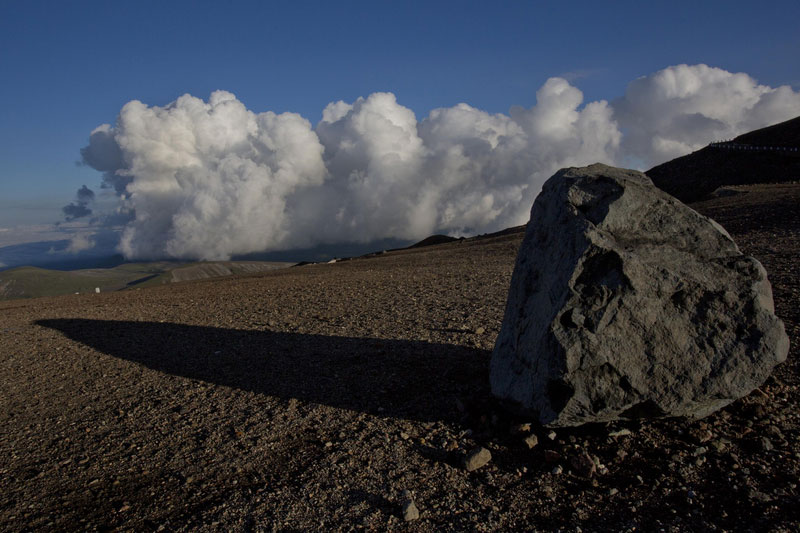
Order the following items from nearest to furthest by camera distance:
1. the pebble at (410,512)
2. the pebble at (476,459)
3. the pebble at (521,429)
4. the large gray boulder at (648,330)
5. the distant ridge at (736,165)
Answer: the pebble at (410,512) < the large gray boulder at (648,330) < the pebble at (476,459) < the pebble at (521,429) < the distant ridge at (736,165)

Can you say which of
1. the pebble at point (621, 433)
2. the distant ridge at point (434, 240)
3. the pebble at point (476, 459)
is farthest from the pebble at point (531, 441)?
the distant ridge at point (434, 240)

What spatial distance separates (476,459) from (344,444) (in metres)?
1.65

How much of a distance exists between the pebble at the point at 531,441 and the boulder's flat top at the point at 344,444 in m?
0.06

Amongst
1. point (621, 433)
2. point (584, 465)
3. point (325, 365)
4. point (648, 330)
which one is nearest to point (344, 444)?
point (584, 465)

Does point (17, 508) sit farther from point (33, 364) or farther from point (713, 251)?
point (713, 251)

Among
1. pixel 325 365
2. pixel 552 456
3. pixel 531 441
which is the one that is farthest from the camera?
pixel 325 365

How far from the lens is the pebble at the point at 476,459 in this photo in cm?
611

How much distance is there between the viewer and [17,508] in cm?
594

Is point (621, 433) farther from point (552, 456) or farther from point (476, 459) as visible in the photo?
point (476, 459)

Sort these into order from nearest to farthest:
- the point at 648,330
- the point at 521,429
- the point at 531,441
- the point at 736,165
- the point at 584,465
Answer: the point at 584,465
the point at 648,330
the point at 531,441
the point at 521,429
the point at 736,165

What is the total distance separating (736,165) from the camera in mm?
38906

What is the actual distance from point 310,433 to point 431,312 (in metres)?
6.27

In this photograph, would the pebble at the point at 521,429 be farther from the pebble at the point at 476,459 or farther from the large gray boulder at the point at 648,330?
the pebble at the point at 476,459

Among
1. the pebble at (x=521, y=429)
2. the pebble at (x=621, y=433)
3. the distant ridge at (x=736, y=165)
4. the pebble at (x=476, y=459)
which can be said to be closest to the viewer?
the pebble at (x=476, y=459)
